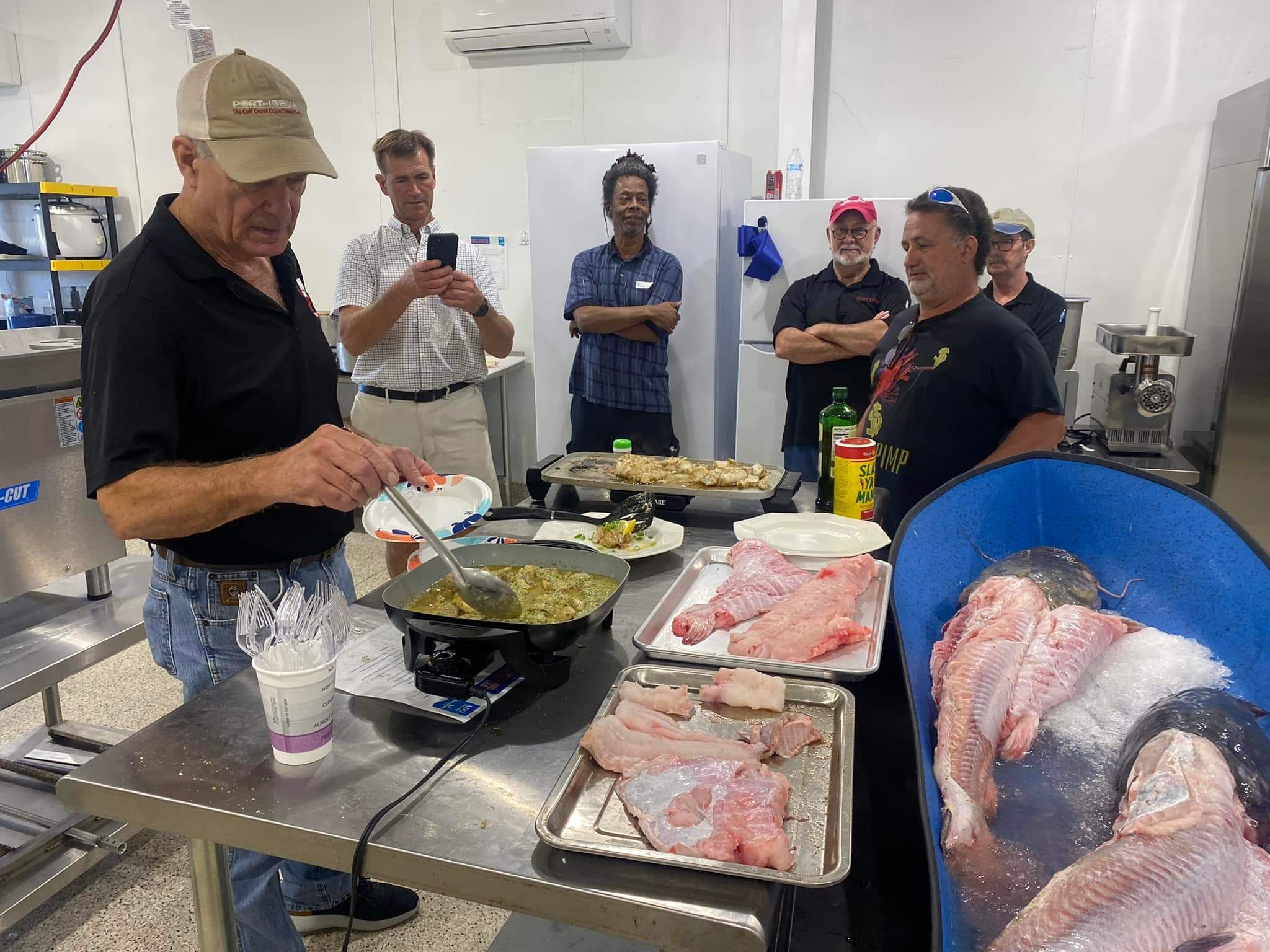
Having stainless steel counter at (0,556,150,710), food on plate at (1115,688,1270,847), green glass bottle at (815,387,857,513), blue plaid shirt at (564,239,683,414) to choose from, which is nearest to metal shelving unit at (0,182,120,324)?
blue plaid shirt at (564,239,683,414)

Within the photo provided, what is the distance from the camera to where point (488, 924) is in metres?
2.01

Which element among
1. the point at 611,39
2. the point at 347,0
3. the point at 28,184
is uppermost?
the point at 347,0

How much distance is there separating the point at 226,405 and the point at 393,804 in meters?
0.82

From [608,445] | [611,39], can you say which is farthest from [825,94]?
[608,445]

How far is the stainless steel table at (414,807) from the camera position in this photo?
2.69 ft

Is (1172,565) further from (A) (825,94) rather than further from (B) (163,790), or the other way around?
(A) (825,94)

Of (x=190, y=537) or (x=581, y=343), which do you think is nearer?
(x=190, y=537)

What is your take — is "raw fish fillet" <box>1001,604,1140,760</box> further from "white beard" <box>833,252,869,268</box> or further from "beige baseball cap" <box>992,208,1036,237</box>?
"white beard" <box>833,252,869,268</box>

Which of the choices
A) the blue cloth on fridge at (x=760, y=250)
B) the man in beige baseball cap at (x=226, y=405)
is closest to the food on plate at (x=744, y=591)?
the man in beige baseball cap at (x=226, y=405)

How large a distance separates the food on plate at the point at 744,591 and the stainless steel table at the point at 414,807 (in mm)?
130

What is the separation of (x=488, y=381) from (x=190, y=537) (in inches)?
136

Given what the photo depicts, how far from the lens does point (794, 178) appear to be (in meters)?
3.96

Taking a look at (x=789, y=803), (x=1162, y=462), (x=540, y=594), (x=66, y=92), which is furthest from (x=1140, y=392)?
(x=66, y=92)

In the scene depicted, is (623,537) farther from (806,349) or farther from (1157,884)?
(806,349)
